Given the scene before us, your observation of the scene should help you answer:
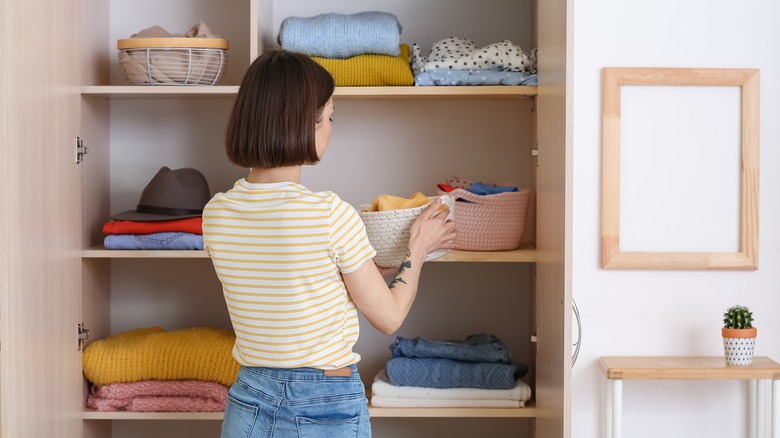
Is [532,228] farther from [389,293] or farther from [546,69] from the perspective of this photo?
[389,293]

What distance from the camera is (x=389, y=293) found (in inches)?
61.7

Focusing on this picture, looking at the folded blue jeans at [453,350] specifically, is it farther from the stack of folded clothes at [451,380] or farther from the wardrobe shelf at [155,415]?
the wardrobe shelf at [155,415]

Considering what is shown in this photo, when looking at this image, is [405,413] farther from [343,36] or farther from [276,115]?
[276,115]

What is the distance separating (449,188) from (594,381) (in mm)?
716

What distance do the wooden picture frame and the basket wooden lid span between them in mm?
1064

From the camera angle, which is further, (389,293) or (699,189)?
(699,189)

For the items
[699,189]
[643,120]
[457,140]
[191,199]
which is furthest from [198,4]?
[699,189]

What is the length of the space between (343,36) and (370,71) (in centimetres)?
11

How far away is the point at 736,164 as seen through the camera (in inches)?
96.3

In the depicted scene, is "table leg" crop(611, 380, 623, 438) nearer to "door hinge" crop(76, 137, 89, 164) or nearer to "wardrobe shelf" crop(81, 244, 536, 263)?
"wardrobe shelf" crop(81, 244, 536, 263)

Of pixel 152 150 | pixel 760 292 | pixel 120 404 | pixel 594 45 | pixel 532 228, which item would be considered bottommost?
pixel 120 404

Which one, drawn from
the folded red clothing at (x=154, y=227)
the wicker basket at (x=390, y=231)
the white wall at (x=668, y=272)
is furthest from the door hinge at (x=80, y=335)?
the white wall at (x=668, y=272)

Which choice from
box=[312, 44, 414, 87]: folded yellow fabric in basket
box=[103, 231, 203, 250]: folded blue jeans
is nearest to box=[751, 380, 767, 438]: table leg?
box=[312, 44, 414, 87]: folded yellow fabric in basket

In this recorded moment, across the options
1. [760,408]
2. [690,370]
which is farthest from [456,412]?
[760,408]
